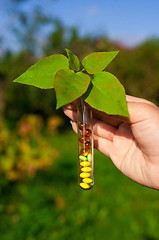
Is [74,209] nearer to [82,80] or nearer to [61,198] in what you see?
[61,198]

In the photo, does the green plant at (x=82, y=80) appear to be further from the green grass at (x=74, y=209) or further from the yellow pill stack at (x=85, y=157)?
the green grass at (x=74, y=209)

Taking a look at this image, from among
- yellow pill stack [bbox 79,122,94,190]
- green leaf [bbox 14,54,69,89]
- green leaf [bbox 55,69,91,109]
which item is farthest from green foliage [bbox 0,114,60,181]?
green leaf [bbox 55,69,91,109]

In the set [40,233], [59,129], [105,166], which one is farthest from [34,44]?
[40,233]

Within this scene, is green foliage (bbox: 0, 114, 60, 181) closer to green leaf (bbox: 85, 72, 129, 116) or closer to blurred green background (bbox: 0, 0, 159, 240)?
blurred green background (bbox: 0, 0, 159, 240)

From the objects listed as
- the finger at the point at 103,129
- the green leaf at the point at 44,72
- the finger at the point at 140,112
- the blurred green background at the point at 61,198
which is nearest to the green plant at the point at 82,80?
the green leaf at the point at 44,72

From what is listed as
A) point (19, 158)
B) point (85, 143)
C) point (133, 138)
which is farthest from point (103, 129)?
point (19, 158)

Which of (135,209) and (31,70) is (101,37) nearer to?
(135,209)
